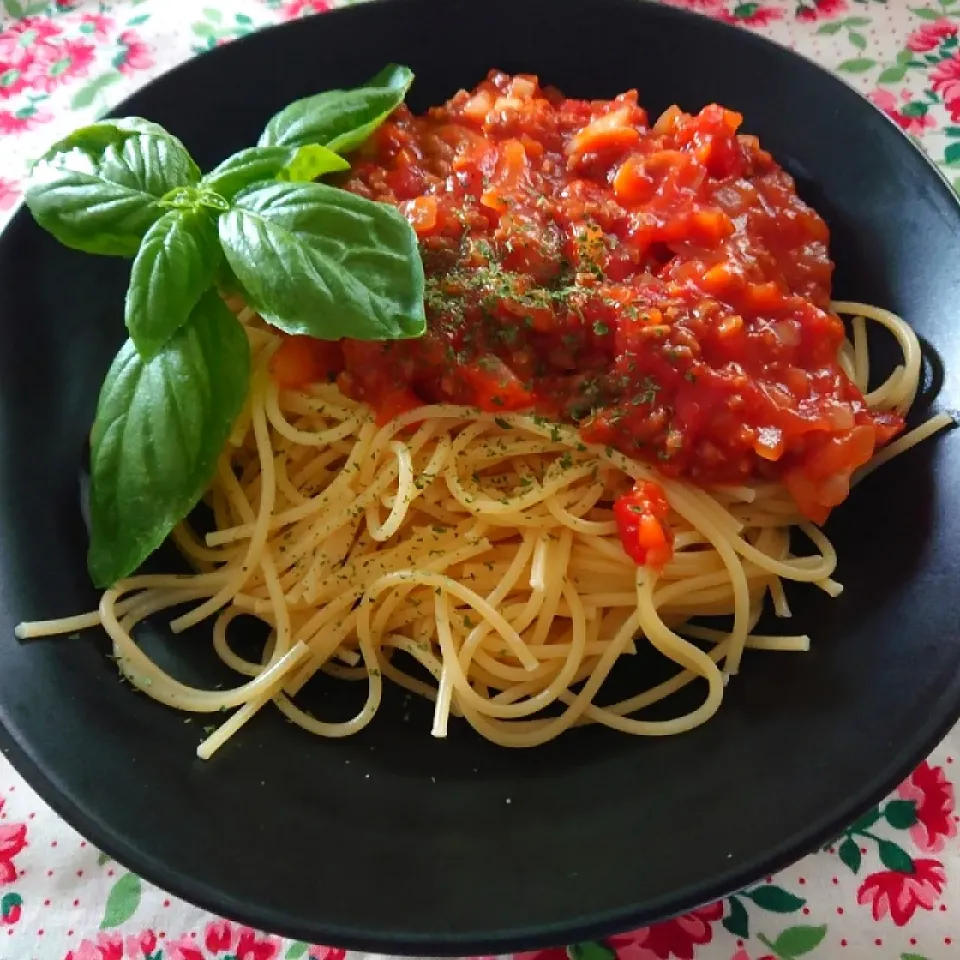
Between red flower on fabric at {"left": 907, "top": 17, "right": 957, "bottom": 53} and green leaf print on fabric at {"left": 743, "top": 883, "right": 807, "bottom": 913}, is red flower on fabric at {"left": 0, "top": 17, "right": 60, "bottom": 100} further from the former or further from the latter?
green leaf print on fabric at {"left": 743, "top": 883, "right": 807, "bottom": 913}

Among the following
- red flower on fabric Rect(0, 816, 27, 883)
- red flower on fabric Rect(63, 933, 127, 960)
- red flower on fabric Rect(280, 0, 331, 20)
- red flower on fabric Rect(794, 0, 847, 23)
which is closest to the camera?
red flower on fabric Rect(63, 933, 127, 960)

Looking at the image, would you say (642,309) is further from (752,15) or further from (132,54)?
(132,54)

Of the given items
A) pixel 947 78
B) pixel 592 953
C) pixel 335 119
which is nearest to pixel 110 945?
pixel 592 953

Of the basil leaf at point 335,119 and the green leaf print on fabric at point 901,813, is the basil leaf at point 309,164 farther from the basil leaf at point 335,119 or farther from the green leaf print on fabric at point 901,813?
the green leaf print on fabric at point 901,813

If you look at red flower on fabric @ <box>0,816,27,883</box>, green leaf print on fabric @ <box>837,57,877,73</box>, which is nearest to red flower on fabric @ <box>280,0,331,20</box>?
green leaf print on fabric @ <box>837,57,877,73</box>

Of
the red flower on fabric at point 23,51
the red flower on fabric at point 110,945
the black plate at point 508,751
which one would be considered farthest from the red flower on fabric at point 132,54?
the red flower on fabric at point 110,945

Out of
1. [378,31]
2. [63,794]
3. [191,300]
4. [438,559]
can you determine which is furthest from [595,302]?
[63,794]
